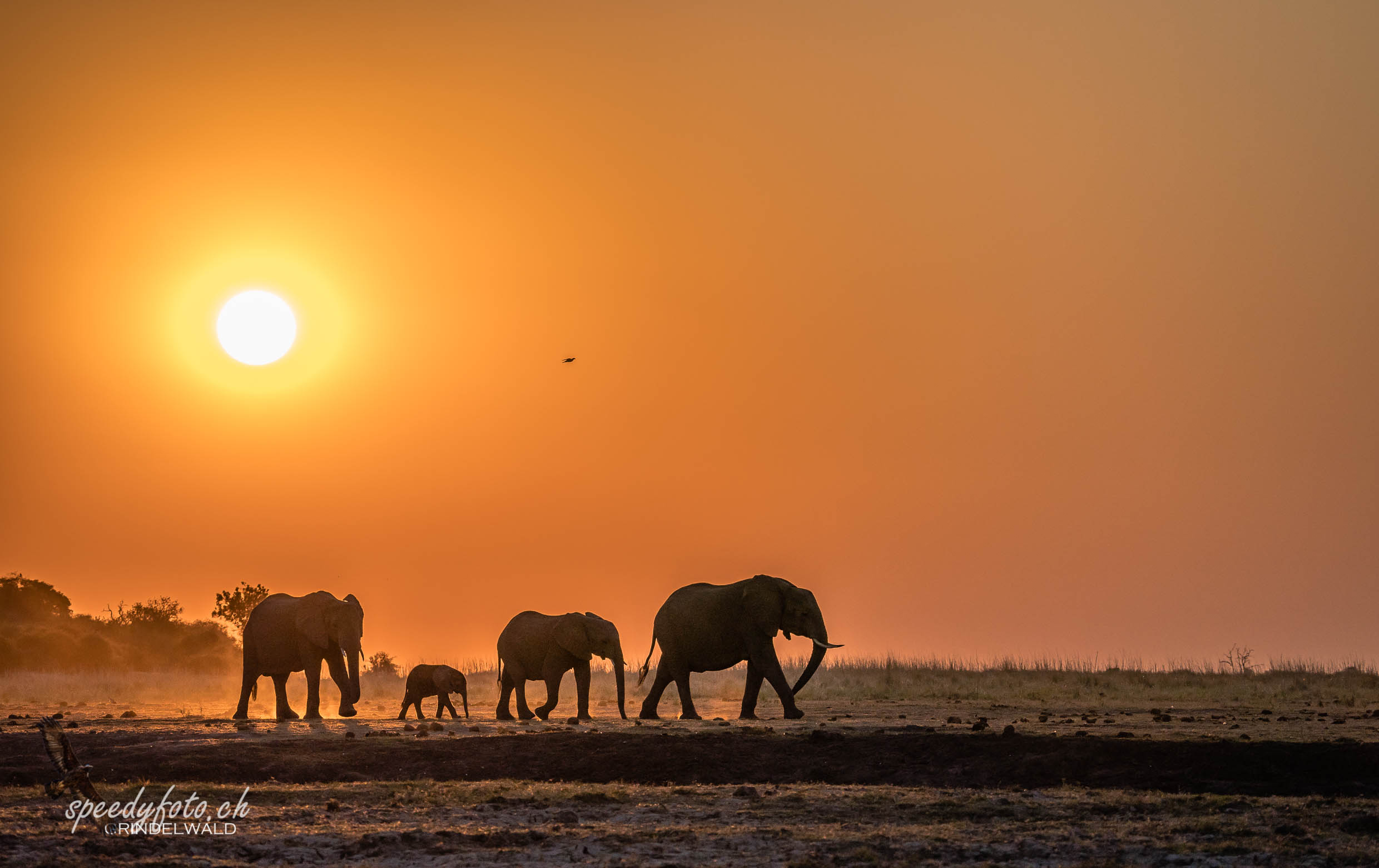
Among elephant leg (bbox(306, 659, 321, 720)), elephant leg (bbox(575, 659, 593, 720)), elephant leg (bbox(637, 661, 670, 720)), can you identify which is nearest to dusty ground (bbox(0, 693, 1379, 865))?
→ elephant leg (bbox(306, 659, 321, 720))

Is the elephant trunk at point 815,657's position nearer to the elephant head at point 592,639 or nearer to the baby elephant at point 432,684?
the elephant head at point 592,639

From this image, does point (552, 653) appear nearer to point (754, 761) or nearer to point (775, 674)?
point (775, 674)

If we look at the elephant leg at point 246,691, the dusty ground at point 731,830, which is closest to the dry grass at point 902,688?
the elephant leg at point 246,691

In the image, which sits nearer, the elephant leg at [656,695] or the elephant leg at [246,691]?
the elephant leg at [656,695]

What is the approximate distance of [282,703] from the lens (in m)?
35.1

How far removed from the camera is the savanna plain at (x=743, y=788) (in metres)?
13.7

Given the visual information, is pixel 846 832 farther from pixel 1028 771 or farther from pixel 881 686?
pixel 881 686

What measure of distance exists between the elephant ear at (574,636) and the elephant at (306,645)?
516cm

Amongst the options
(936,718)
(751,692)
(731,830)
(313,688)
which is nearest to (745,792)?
(731,830)

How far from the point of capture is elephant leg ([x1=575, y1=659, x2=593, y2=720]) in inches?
1347

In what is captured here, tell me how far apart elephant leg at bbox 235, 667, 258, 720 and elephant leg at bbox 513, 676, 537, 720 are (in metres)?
6.86

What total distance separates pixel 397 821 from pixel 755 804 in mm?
4421

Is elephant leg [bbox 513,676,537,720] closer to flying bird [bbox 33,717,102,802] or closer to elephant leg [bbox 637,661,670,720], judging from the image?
elephant leg [bbox 637,661,670,720]

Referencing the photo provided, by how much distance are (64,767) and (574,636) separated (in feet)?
69.2
